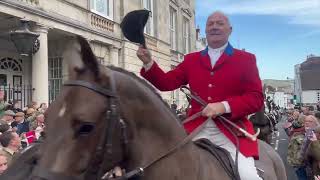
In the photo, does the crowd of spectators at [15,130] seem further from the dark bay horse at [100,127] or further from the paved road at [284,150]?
the paved road at [284,150]

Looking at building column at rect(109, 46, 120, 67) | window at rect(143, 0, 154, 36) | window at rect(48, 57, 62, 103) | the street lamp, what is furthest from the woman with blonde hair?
window at rect(143, 0, 154, 36)

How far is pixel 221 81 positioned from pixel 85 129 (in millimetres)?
1639

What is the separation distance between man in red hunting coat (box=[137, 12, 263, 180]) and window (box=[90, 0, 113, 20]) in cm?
1455

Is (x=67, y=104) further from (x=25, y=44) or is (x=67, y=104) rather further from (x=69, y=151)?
(x=25, y=44)

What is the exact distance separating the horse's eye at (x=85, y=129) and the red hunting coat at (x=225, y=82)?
1283 millimetres

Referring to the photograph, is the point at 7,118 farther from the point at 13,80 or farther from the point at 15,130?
the point at 13,80

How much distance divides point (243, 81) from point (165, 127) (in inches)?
40.1

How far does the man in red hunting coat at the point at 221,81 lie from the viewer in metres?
3.58

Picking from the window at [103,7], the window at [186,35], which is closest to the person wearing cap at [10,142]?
the window at [103,7]

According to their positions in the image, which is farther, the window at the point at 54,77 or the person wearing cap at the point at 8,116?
the window at the point at 54,77

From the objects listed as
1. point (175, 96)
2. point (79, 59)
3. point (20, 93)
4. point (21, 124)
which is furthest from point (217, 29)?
point (175, 96)

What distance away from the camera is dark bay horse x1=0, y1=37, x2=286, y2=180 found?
7.70ft

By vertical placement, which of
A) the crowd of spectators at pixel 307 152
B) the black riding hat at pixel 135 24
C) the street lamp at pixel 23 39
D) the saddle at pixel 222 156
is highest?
the street lamp at pixel 23 39

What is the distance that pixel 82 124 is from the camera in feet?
7.77
